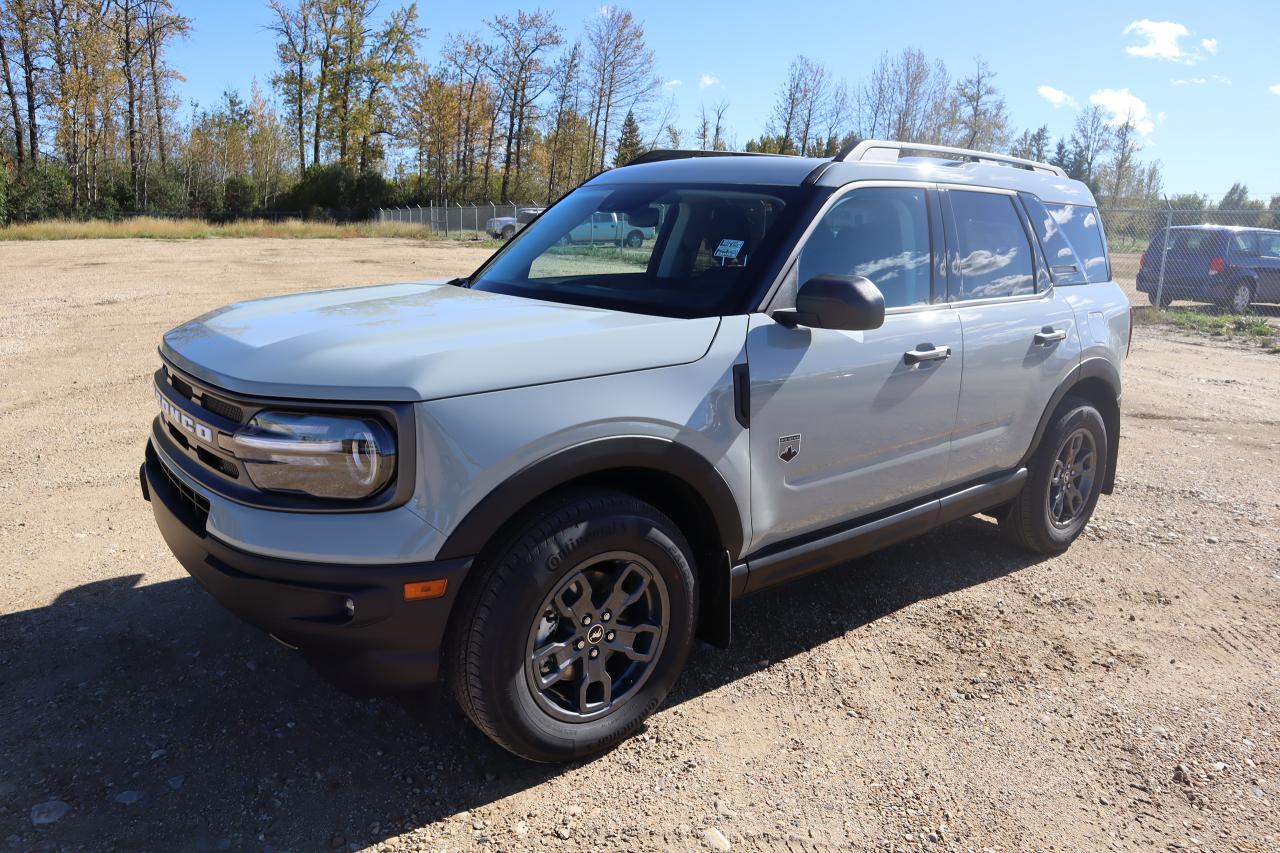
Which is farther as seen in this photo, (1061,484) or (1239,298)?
(1239,298)

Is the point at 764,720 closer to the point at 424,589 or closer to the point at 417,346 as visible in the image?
the point at 424,589

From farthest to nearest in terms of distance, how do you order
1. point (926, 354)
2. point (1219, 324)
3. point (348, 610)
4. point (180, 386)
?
point (1219, 324)
point (926, 354)
point (180, 386)
point (348, 610)

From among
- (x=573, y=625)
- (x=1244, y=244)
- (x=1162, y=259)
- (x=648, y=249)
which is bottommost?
(x=573, y=625)

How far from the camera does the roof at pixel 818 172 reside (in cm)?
350

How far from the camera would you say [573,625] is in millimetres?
2762

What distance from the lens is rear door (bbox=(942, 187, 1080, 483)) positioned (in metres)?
3.89

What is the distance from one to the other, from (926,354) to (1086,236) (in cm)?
195

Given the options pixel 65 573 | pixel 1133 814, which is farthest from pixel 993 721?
pixel 65 573

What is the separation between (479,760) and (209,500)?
118cm

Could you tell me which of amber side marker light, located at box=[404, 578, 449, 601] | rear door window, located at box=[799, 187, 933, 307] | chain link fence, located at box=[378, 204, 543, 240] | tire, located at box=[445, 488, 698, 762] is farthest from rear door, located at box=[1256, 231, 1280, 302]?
chain link fence, located at box=[378, 204, 543, 240]

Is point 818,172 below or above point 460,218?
below

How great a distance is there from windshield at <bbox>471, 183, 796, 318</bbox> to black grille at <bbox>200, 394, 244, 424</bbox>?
129 centimetres

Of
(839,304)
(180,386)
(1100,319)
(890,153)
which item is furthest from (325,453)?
(1100,319)

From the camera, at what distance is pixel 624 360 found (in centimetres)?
273
